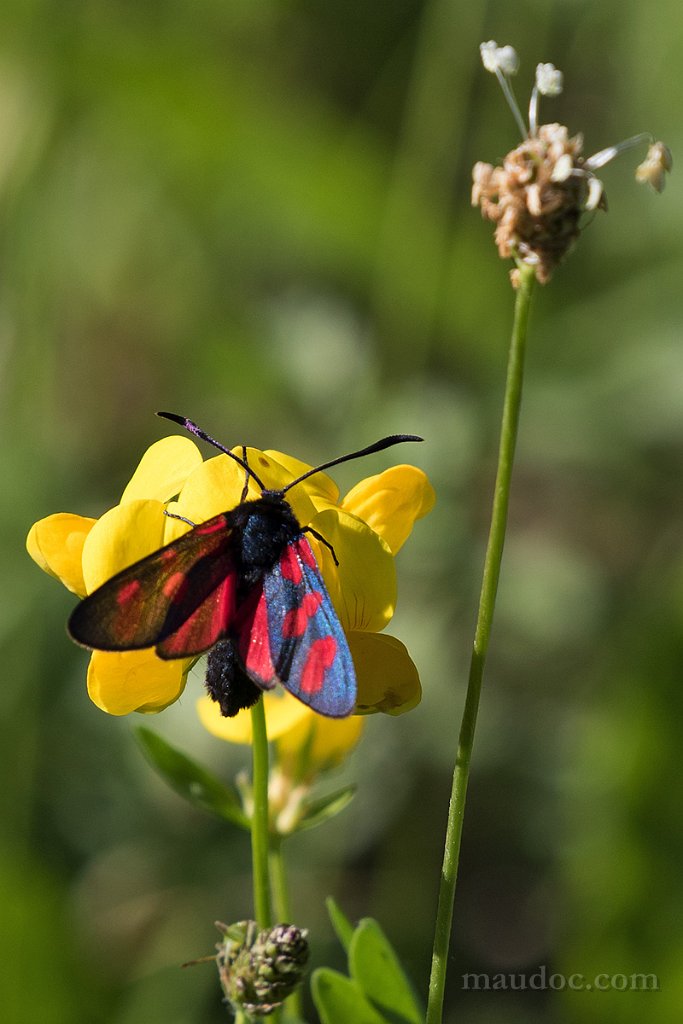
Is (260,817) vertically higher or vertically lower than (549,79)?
lower

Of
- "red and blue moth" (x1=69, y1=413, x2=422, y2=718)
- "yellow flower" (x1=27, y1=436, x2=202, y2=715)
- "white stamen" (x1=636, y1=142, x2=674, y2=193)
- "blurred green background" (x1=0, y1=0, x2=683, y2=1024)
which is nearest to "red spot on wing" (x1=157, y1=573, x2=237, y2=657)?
"red and blue moth" (x1=69, y1=413, x2=422, y2=718)

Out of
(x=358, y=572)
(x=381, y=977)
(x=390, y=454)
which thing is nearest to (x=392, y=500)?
(x=358, y=572)

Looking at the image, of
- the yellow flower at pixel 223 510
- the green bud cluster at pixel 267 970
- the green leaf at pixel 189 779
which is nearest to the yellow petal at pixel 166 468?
the yellow flower at pixel 223 510

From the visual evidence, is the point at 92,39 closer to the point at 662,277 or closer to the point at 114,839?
the point at 662,277

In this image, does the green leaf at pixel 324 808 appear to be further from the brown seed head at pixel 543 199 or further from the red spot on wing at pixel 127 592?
the brown seed head at pixel 543 199

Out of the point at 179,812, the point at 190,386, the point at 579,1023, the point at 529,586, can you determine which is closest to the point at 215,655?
the point at 579,1023

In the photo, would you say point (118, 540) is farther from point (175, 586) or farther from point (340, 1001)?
point (340, 1001)

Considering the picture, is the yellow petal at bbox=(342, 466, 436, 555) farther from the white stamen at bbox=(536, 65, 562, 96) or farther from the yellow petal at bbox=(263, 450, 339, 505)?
the white stamen at bbox=(536, 65, 562, 96)
